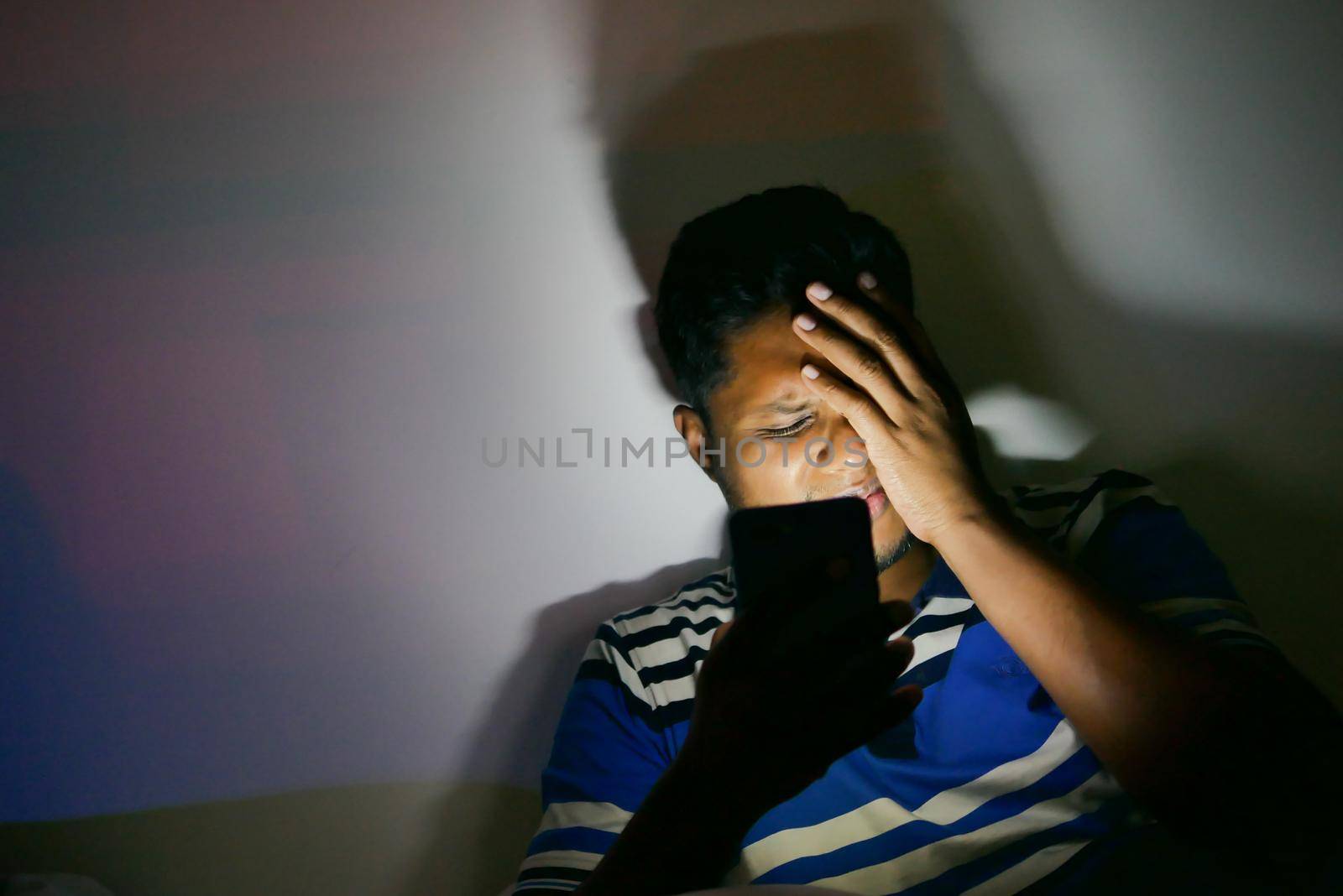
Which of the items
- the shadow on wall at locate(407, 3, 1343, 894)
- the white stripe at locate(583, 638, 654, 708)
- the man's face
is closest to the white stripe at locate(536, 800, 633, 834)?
the white stripe at locate(583, 638, 654, 708)

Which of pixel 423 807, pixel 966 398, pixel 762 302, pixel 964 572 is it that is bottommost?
pixel 423 807

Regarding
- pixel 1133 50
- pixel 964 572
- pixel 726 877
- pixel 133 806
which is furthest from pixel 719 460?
pixel 133 806

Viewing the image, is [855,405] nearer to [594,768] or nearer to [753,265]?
[753,265]

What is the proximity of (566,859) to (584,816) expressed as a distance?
1.8 inches

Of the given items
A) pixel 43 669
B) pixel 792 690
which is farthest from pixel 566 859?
pixel 43 669

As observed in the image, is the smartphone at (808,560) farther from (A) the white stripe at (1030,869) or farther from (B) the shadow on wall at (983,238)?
(B) the shadow on wall at (983,238)

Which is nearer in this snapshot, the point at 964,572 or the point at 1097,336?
the point at 964,572

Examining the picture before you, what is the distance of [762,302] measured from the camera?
3.26 ft

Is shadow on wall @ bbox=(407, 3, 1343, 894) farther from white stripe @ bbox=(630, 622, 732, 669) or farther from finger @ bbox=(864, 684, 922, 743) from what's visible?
finger @ bbox=(864, 684, 922, 743)

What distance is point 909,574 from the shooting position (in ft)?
3.35

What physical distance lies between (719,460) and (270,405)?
611mm

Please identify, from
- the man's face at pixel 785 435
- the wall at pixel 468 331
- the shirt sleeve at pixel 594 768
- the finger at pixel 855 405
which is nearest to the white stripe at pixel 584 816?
the shirt sleeve at pixel 594 768

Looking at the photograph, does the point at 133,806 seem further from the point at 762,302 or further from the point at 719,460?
the point at 762,302

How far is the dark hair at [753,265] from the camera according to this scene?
3.26 feet
